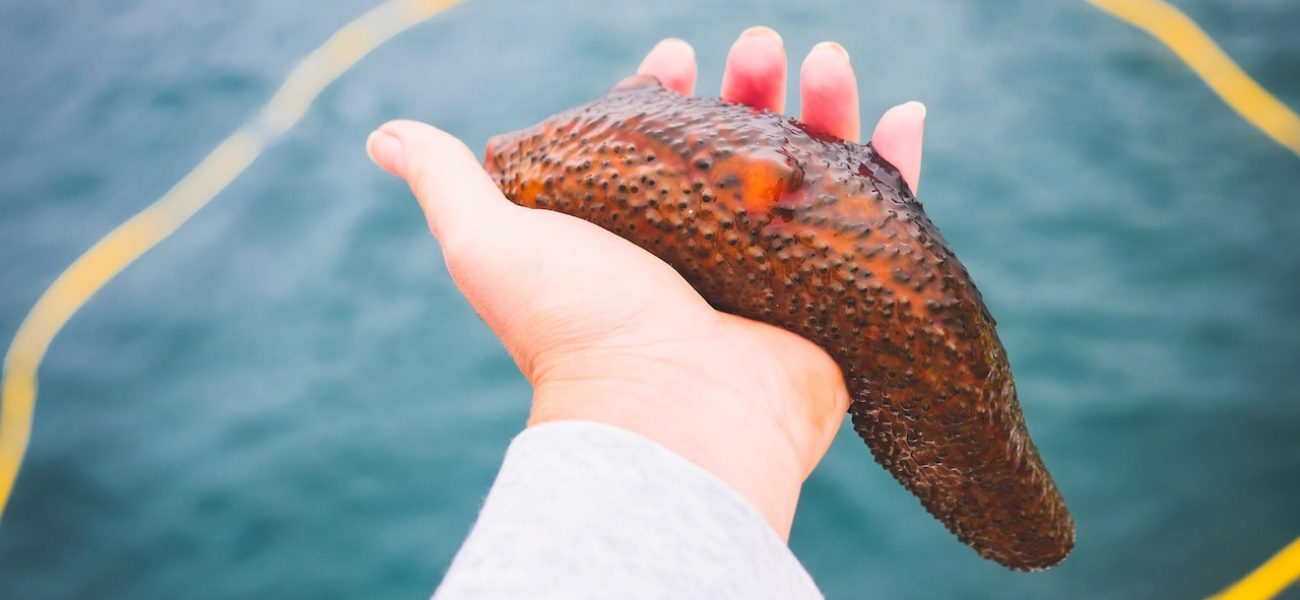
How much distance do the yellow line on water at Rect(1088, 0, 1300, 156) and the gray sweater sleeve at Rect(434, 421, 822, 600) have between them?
2.03 metres

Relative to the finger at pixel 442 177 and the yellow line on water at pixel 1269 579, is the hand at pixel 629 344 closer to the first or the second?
the finger at pixel 442 177

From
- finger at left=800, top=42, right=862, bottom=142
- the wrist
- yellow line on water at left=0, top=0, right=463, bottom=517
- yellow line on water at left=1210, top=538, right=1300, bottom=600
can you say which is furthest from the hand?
yellow line on water at left=0, top=0, right=463, bottom=517

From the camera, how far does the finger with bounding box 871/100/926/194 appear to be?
1399mm

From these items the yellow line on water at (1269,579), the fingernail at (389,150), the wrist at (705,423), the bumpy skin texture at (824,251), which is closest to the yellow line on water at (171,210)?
the fingernail at (389,150)

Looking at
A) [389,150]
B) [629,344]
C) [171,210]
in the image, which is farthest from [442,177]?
[171,210]

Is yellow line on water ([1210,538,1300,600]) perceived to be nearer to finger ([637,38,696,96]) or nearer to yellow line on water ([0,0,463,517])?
finger ([637,38,696,96])

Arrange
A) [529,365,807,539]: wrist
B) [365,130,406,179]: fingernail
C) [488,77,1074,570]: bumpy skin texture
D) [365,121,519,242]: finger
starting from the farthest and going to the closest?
1. [365,130,406,179]: fingernail
2. [365,121,519,242]: finger
3. [488,77,1074,570]: bumpy skin texture
4. [529,365,807,539]: wrist

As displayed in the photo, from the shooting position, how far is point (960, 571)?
5.73ft

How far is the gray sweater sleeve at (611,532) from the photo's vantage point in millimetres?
656

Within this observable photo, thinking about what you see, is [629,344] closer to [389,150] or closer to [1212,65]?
[389,150]

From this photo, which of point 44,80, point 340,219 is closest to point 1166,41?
point 340,219

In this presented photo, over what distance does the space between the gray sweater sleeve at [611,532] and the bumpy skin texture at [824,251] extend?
0.38 meters

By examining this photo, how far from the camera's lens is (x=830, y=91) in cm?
143

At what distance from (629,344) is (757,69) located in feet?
2.32
